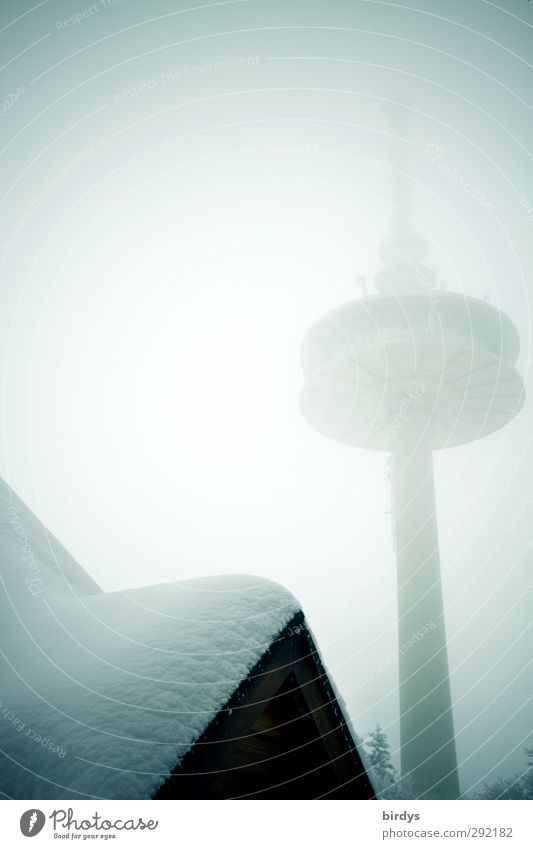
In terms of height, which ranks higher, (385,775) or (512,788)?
(385,775)

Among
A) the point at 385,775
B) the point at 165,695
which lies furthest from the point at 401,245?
the point at 165,695

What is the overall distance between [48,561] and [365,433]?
23491mm

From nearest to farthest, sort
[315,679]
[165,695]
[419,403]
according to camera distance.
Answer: [165,695]
[315,679]
[419,403]

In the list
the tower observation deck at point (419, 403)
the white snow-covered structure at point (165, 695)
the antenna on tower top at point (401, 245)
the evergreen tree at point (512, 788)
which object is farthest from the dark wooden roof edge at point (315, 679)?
the antenna on tower top at point (401, 245)

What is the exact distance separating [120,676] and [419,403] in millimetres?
22943

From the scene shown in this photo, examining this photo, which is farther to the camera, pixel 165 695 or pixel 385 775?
pixel 385 775

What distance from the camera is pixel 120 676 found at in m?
2.32

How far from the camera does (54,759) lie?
73.5 inches

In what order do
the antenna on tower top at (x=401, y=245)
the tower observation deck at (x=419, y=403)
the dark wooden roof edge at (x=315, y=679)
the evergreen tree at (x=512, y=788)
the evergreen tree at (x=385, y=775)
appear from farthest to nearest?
the antenna on tower top at (x=401, y=245)
the evergreen tree at (x=512, y=788)
the tower observation deck at (x=419, y=403)
the evergreen tree at (x=385, y=775)
the dark wooden roof edge at (x=315, y=679)

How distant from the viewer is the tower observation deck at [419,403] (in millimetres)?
17609

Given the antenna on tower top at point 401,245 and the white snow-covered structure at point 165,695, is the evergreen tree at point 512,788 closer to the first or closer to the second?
the white snow-covered structure at point 165,695

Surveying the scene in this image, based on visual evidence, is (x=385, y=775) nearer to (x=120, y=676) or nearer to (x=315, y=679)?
(x=315, y=679)

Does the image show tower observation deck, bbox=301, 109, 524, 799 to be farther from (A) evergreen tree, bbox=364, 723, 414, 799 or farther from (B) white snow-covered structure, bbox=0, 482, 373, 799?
(B) white snow-covered structure, bbox=0, 482, 373, 799
